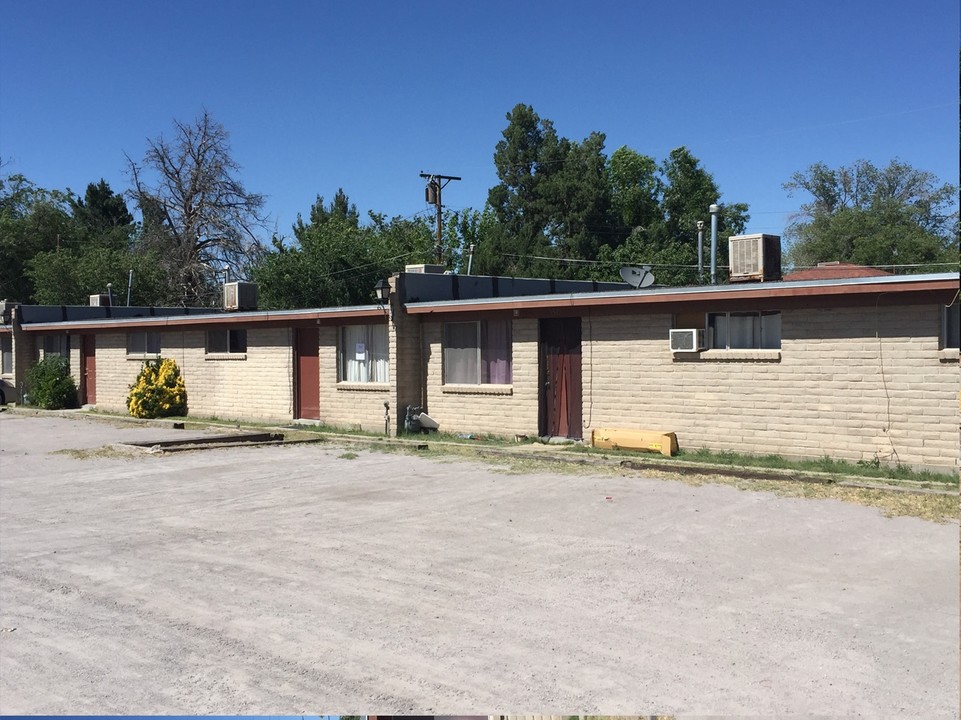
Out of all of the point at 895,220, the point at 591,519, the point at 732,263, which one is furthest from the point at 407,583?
the point at 895,220

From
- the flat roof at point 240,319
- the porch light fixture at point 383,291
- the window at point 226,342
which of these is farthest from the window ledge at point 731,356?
the window at point 226,342

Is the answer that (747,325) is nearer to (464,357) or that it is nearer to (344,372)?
(464,357)

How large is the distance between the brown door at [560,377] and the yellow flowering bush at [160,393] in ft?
42.0

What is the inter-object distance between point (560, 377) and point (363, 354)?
215 inches

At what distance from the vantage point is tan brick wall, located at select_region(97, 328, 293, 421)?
76.8 feet

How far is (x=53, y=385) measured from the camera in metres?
30.3

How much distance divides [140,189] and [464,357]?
37.0 m

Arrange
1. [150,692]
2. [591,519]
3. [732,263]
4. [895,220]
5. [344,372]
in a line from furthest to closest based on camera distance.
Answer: [895,220], [344,372], [732,263], [591,519], [150,692]

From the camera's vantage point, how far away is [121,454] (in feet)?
58.1

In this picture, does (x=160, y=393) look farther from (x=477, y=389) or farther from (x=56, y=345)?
(x=477, y=389)

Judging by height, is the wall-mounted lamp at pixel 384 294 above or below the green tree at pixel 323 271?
below

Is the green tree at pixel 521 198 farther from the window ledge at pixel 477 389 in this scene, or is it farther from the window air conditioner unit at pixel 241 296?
the window ledge at pixel 477 389

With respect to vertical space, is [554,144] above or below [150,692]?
above

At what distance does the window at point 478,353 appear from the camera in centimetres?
1881
